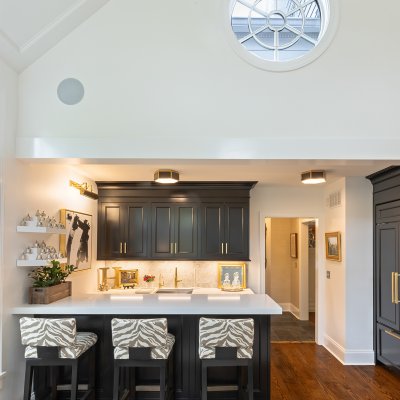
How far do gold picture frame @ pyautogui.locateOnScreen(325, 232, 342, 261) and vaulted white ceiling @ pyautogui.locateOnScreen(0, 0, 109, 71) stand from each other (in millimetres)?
4246

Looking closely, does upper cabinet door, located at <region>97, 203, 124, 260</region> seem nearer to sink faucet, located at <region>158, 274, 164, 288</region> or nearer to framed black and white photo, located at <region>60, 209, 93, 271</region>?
framed black and white photo, located at <region>60, 209, 93, 271</region>

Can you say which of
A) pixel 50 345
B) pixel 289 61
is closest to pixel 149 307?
pixel 50 345

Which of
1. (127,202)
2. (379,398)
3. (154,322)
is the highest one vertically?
(127,202)

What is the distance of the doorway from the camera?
27.3 feet

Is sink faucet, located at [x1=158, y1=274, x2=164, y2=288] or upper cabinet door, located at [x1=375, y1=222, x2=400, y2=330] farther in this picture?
sink faucet, located at [x1=158, y1=274, x2=164, y2=288]

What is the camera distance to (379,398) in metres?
4.37

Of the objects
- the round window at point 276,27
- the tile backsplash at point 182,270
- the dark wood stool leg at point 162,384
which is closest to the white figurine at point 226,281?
the tile backsplash at point 182,270

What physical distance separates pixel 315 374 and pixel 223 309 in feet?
7.00

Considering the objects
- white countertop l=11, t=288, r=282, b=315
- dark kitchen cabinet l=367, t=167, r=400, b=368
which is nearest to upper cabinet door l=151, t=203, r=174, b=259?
white countertop l=11, t=288, r=282, b=315

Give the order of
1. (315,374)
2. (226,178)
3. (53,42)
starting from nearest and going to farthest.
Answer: (53,42)
(315,374)
(226,178)

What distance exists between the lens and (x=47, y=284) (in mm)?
3893

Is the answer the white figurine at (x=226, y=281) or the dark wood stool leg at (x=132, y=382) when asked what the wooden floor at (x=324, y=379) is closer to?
the white figurine at (x=226, y=281)

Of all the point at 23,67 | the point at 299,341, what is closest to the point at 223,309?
the point at 23,67

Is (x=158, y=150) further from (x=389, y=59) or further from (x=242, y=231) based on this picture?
(x=242, y=231)
